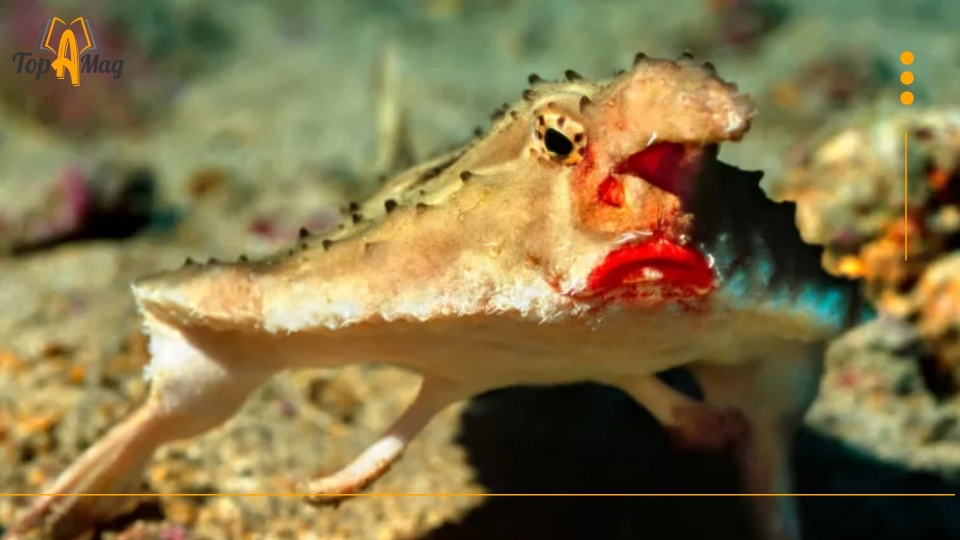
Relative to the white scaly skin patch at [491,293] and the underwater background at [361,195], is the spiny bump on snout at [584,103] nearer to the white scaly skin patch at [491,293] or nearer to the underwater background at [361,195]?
the white scaly skin patch at [491,293]

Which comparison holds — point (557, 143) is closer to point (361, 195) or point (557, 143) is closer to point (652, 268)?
point (652, 268)

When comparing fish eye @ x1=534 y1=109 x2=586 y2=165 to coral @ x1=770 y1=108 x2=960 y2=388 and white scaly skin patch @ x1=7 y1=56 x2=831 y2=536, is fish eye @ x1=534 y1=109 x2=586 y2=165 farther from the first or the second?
coral @ x1=770 y1=108 x2=960 y2=388

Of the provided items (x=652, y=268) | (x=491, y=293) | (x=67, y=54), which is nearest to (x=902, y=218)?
(x=652, y=268)

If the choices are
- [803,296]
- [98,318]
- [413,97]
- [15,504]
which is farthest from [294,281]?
[413,97]

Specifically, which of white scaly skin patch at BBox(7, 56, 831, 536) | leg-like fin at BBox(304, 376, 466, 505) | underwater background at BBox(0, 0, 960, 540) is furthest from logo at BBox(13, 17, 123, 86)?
leg-like fin at BBox(304, 376, 466, 505)

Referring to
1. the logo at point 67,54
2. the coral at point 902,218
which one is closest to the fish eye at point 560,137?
the coral at point 902,218

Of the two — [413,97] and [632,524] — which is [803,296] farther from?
[413,97]
